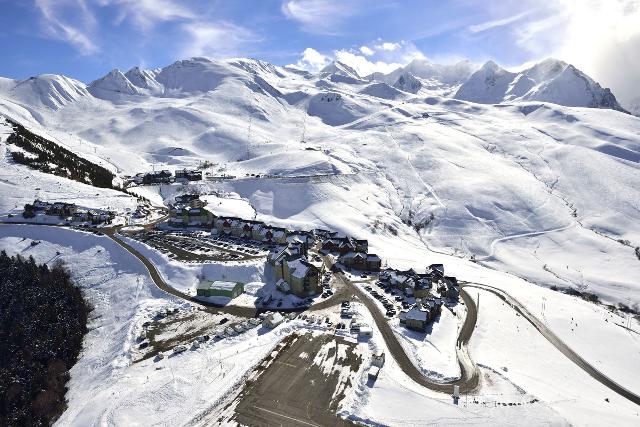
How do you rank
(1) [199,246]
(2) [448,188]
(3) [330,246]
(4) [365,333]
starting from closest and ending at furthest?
(4) [365,333]
(1) [199,246]
(3) [330,246]
(2) [448,188]

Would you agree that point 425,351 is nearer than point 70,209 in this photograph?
Yes

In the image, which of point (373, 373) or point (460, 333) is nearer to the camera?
point (373, 373)

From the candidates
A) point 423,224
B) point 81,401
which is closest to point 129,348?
point 81,401

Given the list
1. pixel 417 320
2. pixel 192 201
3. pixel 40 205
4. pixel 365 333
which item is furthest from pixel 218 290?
pixel 40 205

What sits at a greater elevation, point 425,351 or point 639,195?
point 639,195

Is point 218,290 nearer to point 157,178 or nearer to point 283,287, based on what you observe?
point 283,287

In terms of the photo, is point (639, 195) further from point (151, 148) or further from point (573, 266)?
point (151, 148)
